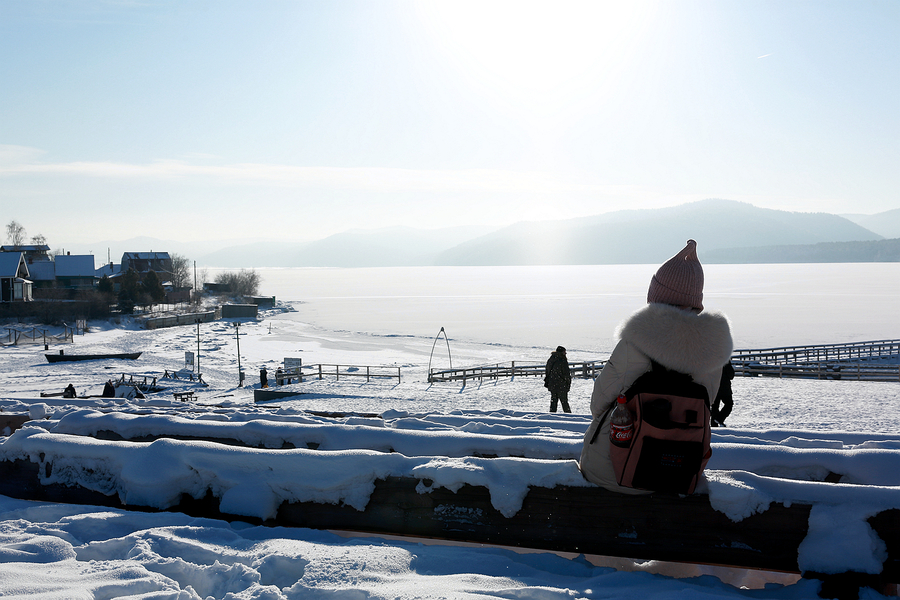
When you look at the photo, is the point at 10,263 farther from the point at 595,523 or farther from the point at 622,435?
the point at 622,435

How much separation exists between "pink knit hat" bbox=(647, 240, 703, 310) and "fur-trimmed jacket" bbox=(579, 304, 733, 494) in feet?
0.25

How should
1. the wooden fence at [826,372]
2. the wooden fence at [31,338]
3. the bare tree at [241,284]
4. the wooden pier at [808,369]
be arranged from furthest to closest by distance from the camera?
the bare tree at [241,284]
the wooden fence at [31,338]
the wooden pier at [808,369]
the wooden fence at [826,372]

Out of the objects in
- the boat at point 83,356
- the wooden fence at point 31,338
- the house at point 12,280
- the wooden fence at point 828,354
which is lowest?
the wooden fence at point 828,354

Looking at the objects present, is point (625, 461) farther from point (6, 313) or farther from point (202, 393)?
point (6, 313)

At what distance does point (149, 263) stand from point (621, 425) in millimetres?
99693

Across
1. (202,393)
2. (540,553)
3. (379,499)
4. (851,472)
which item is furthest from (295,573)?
(202,393)

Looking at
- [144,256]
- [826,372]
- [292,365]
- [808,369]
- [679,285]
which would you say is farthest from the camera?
[144,256]

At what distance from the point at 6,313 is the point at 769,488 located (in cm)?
7067

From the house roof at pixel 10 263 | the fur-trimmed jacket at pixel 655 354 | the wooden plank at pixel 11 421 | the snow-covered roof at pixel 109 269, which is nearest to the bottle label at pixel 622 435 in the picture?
the fur-trimmed jacket at pixel 655 354

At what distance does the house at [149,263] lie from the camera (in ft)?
288

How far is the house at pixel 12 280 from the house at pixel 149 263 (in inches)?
1041

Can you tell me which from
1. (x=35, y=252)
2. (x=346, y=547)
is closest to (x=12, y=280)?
(x=35, y=252)

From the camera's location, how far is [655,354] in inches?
109

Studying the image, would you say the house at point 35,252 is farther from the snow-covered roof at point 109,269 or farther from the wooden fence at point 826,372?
the wooden fence at point 826,372
